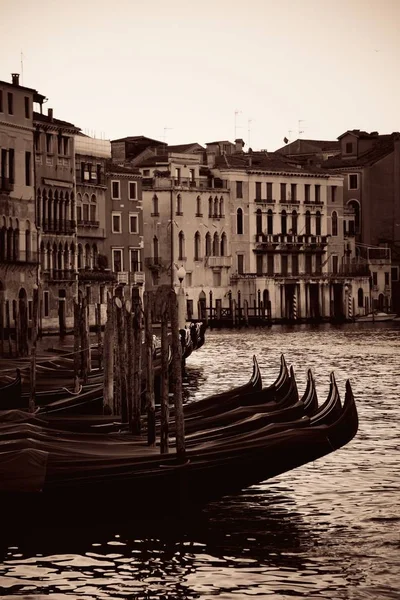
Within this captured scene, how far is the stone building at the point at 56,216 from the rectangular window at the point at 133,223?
602 cm

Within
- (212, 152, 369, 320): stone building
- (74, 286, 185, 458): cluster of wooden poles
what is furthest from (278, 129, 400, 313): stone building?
(74, 286, 185, 458): cluster of wooden poles

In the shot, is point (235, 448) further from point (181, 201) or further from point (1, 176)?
point (181, 201)

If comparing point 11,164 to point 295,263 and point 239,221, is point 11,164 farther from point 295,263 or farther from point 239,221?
point 295,263

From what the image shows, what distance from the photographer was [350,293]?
74.4 meters

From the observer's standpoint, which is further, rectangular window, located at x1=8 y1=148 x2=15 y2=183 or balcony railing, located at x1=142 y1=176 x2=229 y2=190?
balcony railing, located at x1=142 y1=176 x2=229 y2=190

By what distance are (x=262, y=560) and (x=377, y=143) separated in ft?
219

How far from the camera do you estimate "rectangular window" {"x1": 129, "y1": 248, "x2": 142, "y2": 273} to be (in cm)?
6272

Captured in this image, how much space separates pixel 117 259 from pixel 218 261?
25.0 feet

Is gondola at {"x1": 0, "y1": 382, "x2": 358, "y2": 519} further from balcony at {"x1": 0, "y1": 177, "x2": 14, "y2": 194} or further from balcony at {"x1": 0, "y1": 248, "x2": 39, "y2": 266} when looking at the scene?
balcony at {"x1": 0, "y1": 177, "x2": 14, "y2": 194}

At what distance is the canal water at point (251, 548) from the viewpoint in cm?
1067

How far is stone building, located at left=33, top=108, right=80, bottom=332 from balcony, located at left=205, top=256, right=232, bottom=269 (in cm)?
1259

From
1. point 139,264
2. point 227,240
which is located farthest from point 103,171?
point 227,240

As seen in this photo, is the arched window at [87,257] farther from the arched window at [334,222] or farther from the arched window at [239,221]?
the arched window at [334,222]

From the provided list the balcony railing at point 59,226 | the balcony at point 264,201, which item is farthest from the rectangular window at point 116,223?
the balcony at point 264,201
